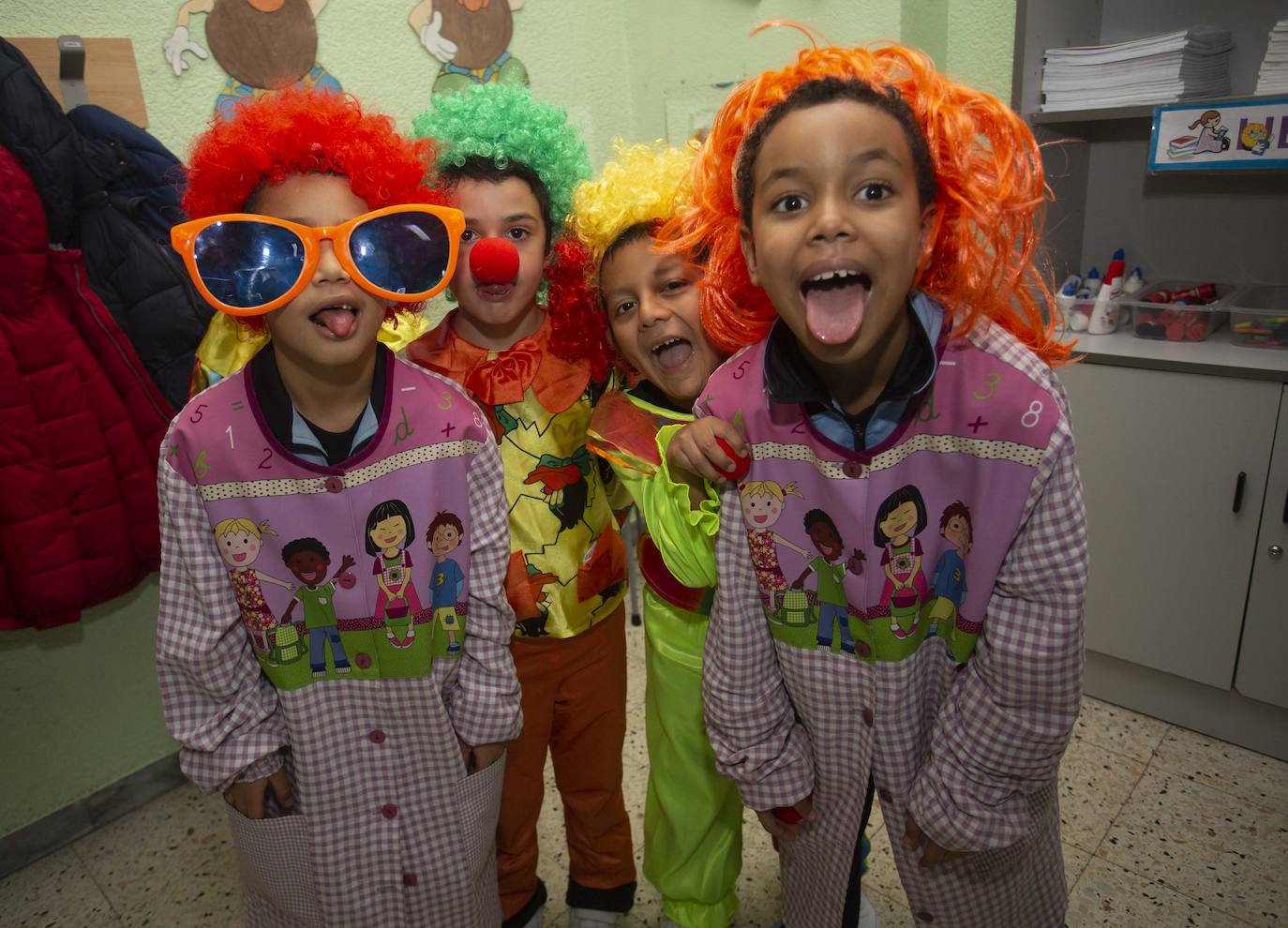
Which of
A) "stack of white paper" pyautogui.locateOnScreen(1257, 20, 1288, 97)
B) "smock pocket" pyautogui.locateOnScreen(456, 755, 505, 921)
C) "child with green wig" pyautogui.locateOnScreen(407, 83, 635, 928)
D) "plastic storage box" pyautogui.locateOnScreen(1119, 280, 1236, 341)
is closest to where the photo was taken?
"smock pocket" pyautogui.locateOnScreen(456, 755, 505, 921)

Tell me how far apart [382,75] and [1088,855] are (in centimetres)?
252

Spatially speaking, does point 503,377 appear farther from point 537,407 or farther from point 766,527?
point 766,527

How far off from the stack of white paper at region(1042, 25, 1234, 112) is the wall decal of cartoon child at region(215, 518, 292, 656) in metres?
2.09

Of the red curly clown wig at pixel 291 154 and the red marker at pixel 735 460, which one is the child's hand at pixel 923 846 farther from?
the red curly clown wig at pixel 291 154

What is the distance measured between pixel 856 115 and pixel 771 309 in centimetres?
30

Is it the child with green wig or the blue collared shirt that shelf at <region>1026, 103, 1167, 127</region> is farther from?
the blue collared shirt

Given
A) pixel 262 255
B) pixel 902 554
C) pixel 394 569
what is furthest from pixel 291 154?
pixel 902 554

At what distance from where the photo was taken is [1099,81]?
207 cm

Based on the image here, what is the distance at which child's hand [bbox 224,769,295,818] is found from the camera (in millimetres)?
1157

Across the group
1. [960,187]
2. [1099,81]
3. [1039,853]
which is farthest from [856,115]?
[1099,81]

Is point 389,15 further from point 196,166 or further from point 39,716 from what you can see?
point 39,716

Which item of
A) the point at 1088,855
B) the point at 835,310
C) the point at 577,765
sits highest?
the point at 835,310

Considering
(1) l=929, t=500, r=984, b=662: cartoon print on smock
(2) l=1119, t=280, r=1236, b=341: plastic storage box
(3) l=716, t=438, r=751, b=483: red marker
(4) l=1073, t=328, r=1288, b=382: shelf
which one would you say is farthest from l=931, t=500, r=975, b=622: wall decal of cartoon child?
(2) l=1119, t=280, r=1236, b=341: plastic storage box

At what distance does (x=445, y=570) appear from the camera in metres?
1.17
